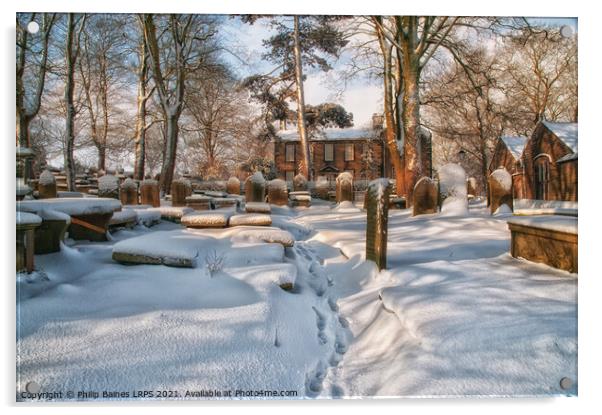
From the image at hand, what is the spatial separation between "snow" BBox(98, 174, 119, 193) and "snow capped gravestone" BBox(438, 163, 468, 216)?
3.37m

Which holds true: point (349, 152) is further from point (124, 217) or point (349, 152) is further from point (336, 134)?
point (124, 217)

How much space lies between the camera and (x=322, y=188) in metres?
4.26

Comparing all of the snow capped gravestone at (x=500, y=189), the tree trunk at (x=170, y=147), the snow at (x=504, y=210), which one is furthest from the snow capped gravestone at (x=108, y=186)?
the snow capped gravestone at (x=500, y=189)

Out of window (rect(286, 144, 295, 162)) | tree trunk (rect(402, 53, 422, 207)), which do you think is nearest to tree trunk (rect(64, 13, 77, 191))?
window (rect(286, 144, 295, 162))

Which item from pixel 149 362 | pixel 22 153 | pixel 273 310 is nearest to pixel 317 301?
pixel 273 310

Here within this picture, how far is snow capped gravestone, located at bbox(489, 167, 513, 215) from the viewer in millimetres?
4285

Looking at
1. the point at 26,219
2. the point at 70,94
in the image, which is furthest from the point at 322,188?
the point at 26,219

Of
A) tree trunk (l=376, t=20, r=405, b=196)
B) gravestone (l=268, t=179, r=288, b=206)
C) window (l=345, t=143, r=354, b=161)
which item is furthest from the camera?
gravestone (l=268, t=179, r=288, b=206)

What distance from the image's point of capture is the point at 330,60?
2.84 m

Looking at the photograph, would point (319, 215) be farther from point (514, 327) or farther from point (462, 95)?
point (514, 327)

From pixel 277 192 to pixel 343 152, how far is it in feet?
4.49

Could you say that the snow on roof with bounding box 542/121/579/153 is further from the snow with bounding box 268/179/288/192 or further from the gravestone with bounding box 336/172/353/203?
the snow with bounding box 268/179/288/192

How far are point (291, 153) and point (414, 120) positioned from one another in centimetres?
128

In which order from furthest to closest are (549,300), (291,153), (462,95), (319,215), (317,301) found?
(319,215) < (291,153) < (462,95) < (317,301) < (549,300)
